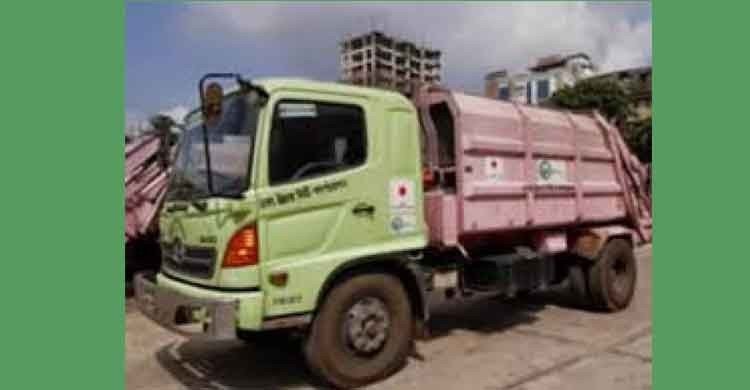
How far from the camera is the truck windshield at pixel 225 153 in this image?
475cm

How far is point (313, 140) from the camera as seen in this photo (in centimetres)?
500

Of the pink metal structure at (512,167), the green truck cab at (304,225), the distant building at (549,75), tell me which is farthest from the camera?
the distant building at (549,75)

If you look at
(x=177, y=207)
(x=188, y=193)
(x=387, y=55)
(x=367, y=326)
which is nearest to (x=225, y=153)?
(x=188, y=193)

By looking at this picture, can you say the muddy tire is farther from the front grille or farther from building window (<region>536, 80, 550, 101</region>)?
building window (<region>536, 80, 550, 101</region>)

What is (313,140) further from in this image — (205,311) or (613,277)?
(613,277)

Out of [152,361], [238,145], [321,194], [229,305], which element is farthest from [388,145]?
[152,361]

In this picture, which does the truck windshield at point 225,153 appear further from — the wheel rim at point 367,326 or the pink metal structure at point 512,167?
the pink metal structure at point 512,167

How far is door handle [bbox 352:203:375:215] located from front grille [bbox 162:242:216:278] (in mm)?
1102

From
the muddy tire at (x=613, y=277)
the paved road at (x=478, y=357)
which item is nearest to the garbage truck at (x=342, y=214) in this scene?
the paved road at (x=478, y=357)

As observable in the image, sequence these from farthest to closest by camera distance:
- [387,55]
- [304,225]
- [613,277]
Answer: [387,55], [613,277], [304,225]

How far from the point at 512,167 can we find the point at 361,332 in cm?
234

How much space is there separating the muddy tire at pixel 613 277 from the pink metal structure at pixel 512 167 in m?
0.40

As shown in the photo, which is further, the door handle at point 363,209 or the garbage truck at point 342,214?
the door handle at point 363,209

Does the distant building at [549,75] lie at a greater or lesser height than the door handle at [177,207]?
greater
